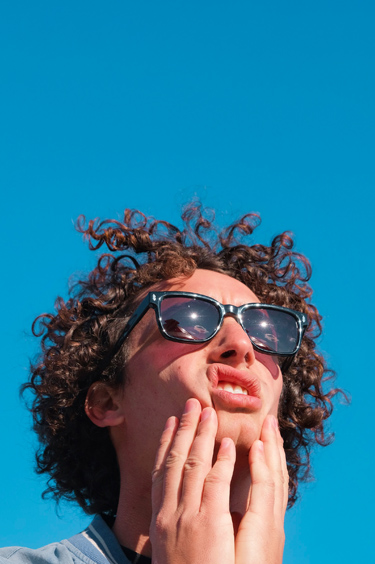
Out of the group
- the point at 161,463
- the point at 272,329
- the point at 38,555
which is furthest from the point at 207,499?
the point at 272,329

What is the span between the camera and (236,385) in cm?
486

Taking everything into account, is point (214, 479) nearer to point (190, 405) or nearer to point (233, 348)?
point (190, 405)

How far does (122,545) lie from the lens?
492 cm

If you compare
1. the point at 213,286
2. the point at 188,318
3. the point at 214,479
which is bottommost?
the point at 214,479

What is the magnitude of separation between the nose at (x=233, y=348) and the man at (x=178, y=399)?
0.01 meters

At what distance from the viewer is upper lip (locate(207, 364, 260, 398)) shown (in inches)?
189

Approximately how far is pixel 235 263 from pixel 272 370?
169 cm

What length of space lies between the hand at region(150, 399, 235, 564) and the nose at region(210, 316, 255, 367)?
19.3 inches

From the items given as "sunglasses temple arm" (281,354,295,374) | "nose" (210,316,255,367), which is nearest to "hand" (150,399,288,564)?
"nose" (210,316,255,367)

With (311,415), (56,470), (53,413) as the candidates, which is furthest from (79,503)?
(311,415)

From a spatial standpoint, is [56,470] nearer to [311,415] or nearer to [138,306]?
[138,306]

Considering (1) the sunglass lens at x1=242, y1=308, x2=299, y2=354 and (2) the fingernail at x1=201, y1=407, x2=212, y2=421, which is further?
(1) the sunglass lens at x1=242, y1=308, x2=299, y2=354

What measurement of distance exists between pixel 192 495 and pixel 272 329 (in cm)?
188

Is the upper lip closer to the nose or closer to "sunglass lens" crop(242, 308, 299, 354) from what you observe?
the nose
